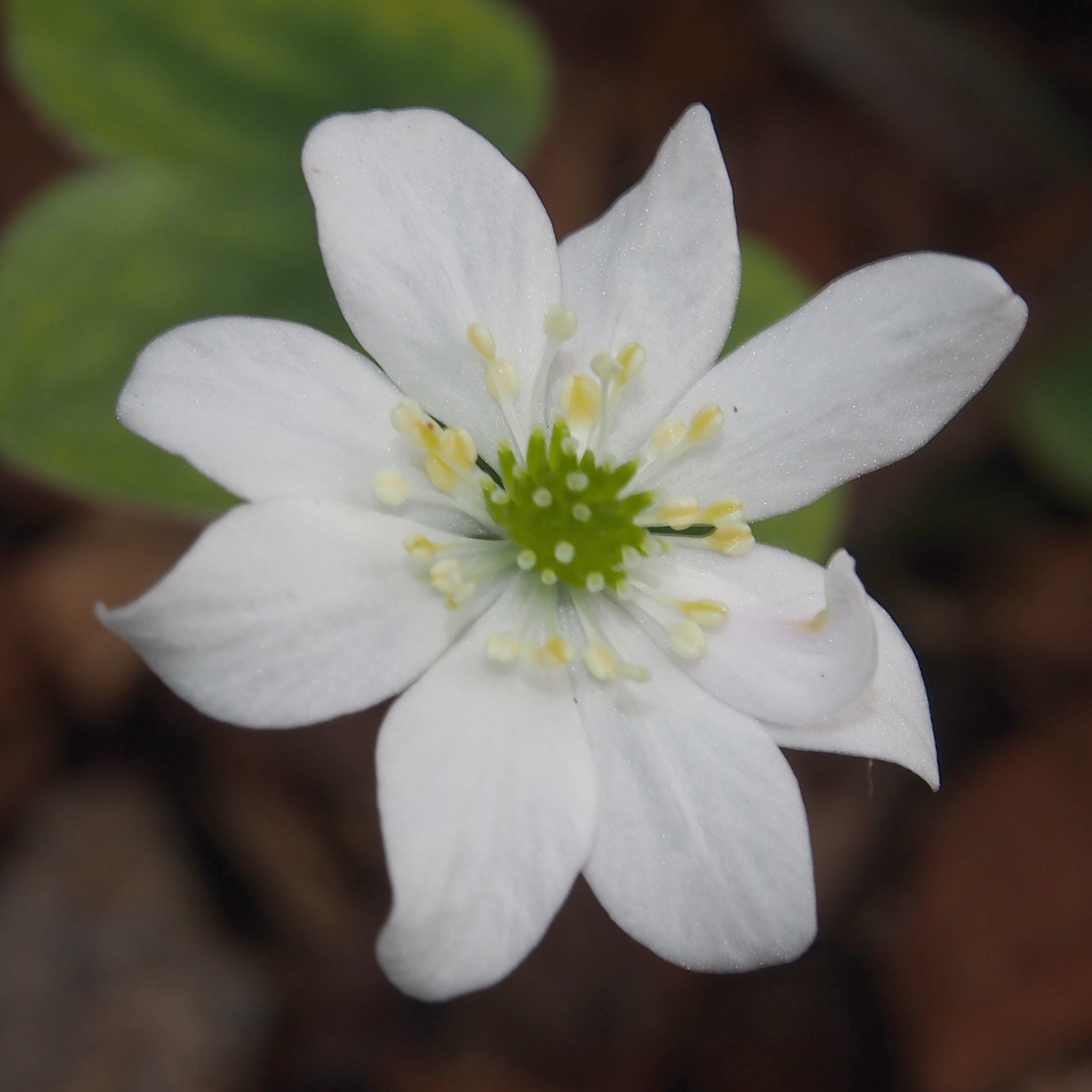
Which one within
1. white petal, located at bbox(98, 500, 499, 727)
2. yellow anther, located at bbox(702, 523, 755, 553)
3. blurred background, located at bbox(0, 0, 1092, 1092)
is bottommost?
blurred background, located at bbox(0, 0, 1092, 1092)

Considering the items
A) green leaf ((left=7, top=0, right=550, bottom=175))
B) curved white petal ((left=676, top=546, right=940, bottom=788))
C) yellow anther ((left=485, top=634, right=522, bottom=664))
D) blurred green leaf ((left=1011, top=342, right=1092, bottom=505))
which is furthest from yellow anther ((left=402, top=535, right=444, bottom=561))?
blurred green leaf ((left=1011, top=342, right=1092, bottom=505))

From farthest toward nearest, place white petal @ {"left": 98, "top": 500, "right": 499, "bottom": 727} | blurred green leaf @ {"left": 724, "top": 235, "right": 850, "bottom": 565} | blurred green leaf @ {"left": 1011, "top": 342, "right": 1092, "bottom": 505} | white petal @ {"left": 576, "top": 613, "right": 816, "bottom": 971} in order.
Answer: blurred green leaf @ {"left": 1011, "top": 342, "right": 1092, "bottom": 505}, blurred green leaf @ {"left": 724, "top": 235, "right": 850, "bottom": 565}, white petal @ {"left": 576, "top": 613, "right": 816, "bottom": 971}, white petal @ {"left": 98, "top": 500, "right": 499, "bottom": 727}

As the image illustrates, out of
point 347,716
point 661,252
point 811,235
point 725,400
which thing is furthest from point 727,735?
point 811,235

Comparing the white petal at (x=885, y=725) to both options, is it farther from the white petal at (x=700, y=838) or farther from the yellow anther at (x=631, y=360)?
the yellow anther at (x=631, y=360)

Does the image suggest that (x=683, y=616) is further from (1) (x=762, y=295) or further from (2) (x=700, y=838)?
(1) (x=762, y=295)

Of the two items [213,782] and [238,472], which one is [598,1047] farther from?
[238,472]

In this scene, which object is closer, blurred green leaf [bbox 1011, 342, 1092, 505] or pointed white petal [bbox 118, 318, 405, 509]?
pointed white petal [bbox 118, 318, 405, 509]

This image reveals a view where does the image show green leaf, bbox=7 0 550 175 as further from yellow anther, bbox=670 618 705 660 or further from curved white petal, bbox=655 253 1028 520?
yellow anther, bbox=670 618 705 660
